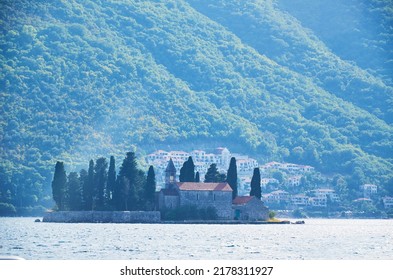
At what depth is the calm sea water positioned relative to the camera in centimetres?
6650

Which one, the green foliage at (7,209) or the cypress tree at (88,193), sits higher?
the green foliage at (7,209)

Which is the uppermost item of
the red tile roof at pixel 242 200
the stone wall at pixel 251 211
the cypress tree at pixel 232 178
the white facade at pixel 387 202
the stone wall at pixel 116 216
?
the white facade at pixel 387 202

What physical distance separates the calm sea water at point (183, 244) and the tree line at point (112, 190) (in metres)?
10.9

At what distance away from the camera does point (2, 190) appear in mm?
166000

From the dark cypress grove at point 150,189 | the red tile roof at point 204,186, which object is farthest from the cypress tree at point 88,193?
the red tile roof at point 204,186

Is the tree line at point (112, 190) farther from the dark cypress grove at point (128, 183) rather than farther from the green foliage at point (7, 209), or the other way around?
the green foliage at point (7, 209)

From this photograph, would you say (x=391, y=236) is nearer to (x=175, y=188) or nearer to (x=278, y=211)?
(x=175, y=188)

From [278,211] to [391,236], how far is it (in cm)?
8466

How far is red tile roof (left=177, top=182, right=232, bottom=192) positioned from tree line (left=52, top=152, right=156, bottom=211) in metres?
3.36

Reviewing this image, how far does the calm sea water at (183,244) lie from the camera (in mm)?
66500

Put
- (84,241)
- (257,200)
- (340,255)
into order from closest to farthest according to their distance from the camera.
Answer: (340,255) → (84,241) → (257,200)

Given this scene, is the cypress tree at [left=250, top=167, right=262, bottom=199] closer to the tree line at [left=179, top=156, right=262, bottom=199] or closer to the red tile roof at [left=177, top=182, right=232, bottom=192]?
the tree line at [left=179, top=156, right=262, bottom=199]

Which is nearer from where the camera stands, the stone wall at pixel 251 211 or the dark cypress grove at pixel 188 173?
the dark cypress grove at pixel 188 173
